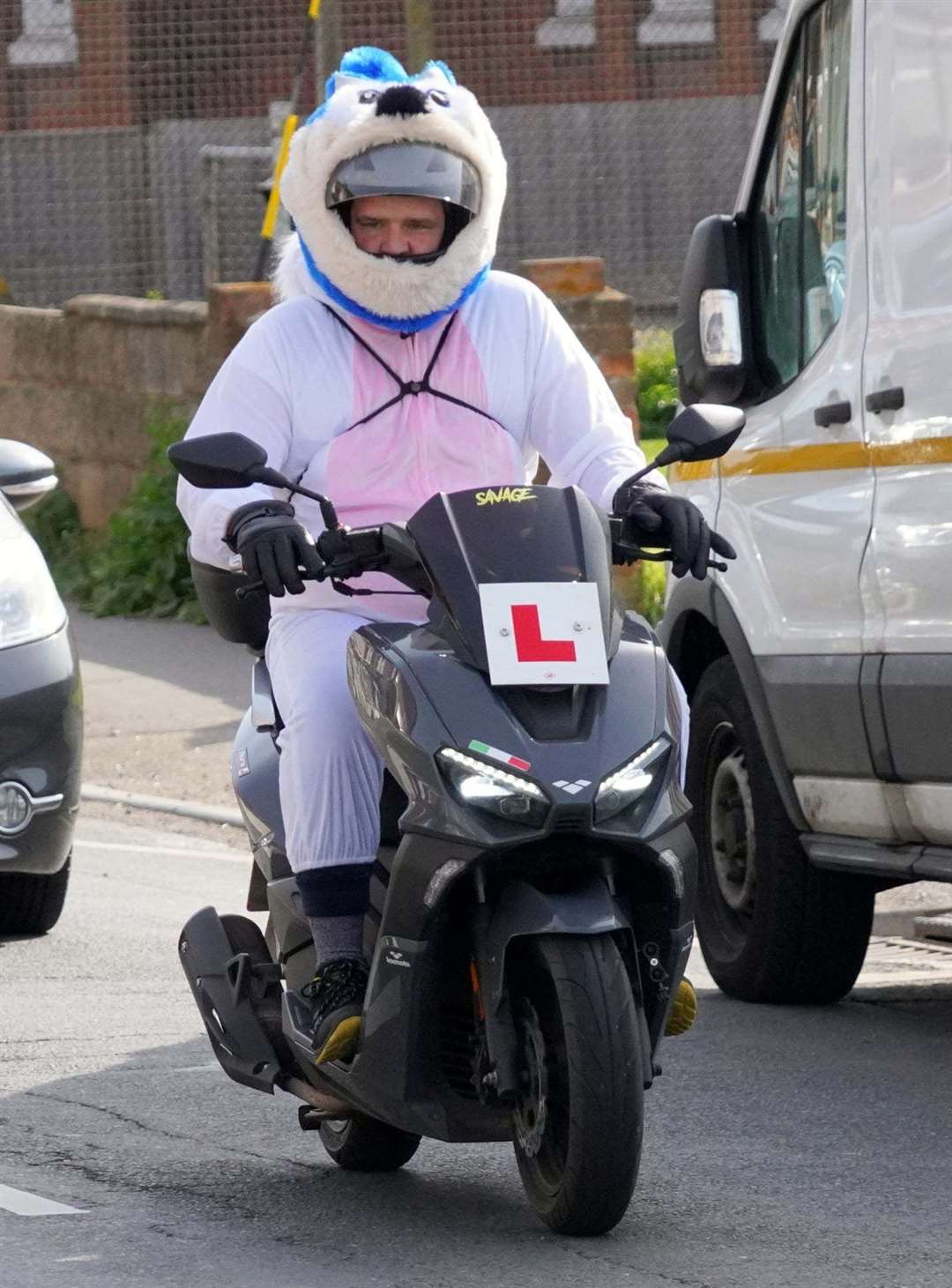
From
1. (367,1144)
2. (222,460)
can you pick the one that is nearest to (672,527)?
(222,460)

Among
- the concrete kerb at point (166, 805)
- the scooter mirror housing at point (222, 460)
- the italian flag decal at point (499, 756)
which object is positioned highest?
the scooter mirror housing at point (222, 460)

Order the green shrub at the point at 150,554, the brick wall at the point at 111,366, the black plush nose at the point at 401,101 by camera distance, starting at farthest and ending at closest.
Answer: the green shrub at the point at 150,554 → the brick wall at the point at 111,366 → the black plush nose at the point at 401,101

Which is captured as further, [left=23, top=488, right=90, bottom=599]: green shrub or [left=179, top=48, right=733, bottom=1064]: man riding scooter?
[left=23, top=488, right=90, bottom=599]: green shrub

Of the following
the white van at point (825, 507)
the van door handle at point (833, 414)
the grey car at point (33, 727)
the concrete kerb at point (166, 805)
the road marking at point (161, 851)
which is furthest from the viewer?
Answer: the concrete kerb at point (166, 805)

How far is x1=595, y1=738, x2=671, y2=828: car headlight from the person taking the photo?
13.5 feet

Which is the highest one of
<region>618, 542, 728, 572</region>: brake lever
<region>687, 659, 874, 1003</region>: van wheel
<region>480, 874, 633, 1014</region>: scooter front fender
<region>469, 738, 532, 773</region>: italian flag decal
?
<region>618, 542, 728, 572</region>: brake lever

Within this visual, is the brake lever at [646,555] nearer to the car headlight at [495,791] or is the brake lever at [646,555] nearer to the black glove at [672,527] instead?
the black glove at [672,527]

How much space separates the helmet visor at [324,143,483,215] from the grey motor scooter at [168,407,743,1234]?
2.24 feet

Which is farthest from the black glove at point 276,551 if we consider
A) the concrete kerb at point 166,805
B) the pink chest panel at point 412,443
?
the concrete kerb at point 166,805

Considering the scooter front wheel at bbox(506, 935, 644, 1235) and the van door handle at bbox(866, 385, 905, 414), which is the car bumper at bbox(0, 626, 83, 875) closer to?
the van door handle at bbox(866, 385, 905, 414)

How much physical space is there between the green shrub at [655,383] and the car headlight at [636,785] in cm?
1404

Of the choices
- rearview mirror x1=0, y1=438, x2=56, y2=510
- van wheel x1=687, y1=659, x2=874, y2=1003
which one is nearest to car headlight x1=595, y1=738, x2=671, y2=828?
van wheel x1=687, y1=659, x2=874, y2=1003

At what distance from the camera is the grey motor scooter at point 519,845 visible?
4062 mm

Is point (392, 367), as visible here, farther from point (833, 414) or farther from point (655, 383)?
point (655, 383)
